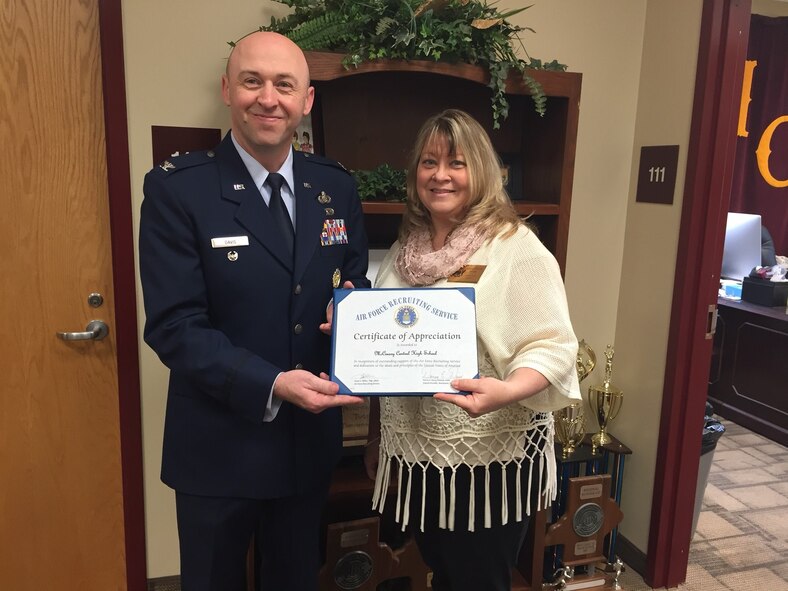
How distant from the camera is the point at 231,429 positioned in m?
1.37

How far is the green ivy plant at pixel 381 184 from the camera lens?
1816mm

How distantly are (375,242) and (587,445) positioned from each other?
1049 millimetres

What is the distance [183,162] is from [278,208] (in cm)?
22

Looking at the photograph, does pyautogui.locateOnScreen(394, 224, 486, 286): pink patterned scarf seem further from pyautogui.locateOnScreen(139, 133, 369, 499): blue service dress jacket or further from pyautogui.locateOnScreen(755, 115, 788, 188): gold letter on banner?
→ pyautogui.locateOnScreen(755, 115, 788, 188): gold letter on banner

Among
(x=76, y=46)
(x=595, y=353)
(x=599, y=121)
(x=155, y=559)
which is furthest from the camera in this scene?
(x=595, y=353)

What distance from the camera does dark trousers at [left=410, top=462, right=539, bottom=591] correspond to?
1429mm

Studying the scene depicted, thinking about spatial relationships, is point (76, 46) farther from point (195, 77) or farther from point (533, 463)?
point (533, 463)

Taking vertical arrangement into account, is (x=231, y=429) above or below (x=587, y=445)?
above

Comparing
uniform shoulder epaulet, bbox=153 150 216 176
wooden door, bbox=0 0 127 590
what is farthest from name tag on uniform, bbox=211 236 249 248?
wooden door, bbox=0 0 127 590

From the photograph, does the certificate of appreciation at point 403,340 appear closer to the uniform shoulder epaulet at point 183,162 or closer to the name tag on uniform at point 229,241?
the name tag on uniform at point 229,241

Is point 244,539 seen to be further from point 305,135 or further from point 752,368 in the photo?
point 752,368

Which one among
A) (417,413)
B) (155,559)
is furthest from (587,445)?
(155,559)

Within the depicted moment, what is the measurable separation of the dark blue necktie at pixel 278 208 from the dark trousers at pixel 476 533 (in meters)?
0.60

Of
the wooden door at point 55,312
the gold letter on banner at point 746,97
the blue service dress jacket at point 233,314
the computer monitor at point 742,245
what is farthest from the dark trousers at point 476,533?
the gold letter on banner at point 746,97
